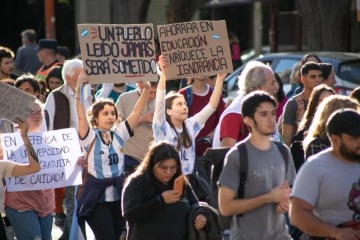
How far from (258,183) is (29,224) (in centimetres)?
303

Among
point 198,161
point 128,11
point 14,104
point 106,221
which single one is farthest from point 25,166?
point 128,11

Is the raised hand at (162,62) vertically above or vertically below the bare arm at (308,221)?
above

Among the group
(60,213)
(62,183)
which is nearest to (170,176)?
(62,183)

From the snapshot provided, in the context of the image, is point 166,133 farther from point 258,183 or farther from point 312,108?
point 258,183

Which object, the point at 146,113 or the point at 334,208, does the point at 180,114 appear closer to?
the point at 146,113

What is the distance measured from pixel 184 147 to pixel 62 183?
125 centimetres

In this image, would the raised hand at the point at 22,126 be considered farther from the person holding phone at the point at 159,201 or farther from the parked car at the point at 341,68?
the parked car at the point at 341,68

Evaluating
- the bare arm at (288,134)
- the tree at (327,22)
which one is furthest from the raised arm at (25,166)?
the tree at (327,22)

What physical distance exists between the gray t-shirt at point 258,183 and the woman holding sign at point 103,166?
2.33m

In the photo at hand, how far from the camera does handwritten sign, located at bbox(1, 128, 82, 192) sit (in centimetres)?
941

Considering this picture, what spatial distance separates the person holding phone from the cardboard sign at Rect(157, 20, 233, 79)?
9.83 ft

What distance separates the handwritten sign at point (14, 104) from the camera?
835 centimetres

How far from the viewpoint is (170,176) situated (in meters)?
7.10

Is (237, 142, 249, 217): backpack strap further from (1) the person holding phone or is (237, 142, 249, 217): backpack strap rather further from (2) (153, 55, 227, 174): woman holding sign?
(2) (153, 55, 227, 174): woman holding sign
